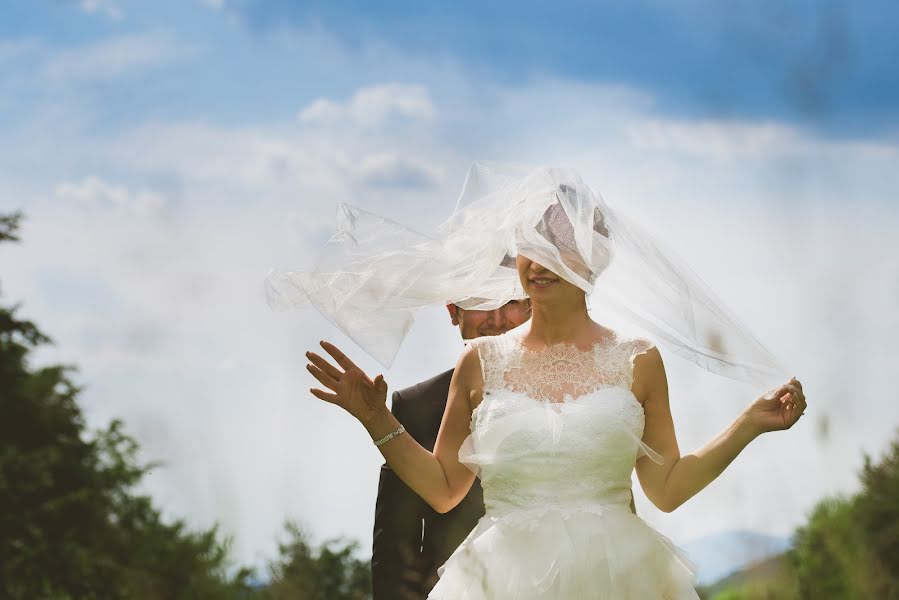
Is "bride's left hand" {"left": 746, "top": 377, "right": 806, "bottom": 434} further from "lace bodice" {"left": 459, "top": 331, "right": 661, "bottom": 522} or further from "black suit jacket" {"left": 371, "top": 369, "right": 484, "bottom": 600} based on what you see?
"black suit jacket" {"left": 371, "top": 369, "right": 484, "bottom": 600}

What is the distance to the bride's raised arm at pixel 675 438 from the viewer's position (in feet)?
14.7

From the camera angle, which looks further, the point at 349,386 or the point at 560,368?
the point at 560,368

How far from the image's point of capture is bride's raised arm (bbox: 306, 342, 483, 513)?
463cm

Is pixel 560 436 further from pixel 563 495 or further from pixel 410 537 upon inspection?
pixel 410 537

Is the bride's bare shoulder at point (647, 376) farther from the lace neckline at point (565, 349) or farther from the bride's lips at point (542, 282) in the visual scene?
the bride's lips at point (542, 282)

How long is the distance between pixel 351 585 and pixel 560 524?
35303 mm

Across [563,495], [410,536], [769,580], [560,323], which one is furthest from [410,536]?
[769,580]

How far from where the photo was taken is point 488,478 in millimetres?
4730

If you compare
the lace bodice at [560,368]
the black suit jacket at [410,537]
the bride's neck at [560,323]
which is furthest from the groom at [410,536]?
the bride's neck at [560,323]

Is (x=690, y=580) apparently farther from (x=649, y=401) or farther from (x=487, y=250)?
(x=487, y=250)

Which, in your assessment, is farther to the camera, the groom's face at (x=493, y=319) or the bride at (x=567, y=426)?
the groom's face at (x=493, y=319)

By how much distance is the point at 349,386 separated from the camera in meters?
4.63

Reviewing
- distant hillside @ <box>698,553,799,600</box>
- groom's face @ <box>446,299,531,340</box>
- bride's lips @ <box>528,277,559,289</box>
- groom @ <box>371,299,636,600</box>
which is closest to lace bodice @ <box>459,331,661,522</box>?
bride's lips @ <box>528,277,559,289</box>

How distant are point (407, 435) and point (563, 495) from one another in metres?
0.71
